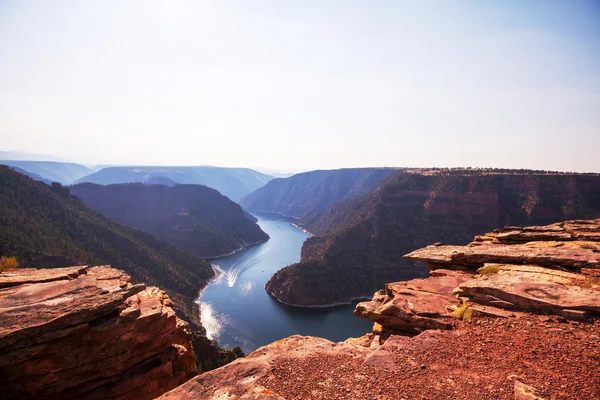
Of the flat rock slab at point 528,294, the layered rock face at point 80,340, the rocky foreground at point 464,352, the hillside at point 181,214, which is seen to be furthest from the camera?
the hillside at point 181,214

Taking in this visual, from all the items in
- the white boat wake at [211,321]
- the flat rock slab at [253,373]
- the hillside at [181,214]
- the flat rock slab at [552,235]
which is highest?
the flat rock slab at [552,235]

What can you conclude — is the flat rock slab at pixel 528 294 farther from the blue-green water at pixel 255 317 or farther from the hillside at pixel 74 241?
the hillside at pixel 74 241

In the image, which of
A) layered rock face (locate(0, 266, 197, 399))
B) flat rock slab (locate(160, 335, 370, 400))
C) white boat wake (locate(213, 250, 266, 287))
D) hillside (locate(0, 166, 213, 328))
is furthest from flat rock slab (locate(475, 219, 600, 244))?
white boat wake (locate(213, 250, 266, 287))

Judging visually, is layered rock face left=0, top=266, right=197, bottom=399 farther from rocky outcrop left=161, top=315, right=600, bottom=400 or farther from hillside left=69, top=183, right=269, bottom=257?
hillside left=69, top=183, right=269, bottom=257

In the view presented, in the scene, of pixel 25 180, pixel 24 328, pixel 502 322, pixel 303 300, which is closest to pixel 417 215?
pixel 303 300

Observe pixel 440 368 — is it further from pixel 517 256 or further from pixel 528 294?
pixel 517 256

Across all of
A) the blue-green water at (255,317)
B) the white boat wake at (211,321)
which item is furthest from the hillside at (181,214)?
the white boat wake at (211,321)

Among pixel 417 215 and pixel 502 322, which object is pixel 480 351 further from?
pixel 417 215
